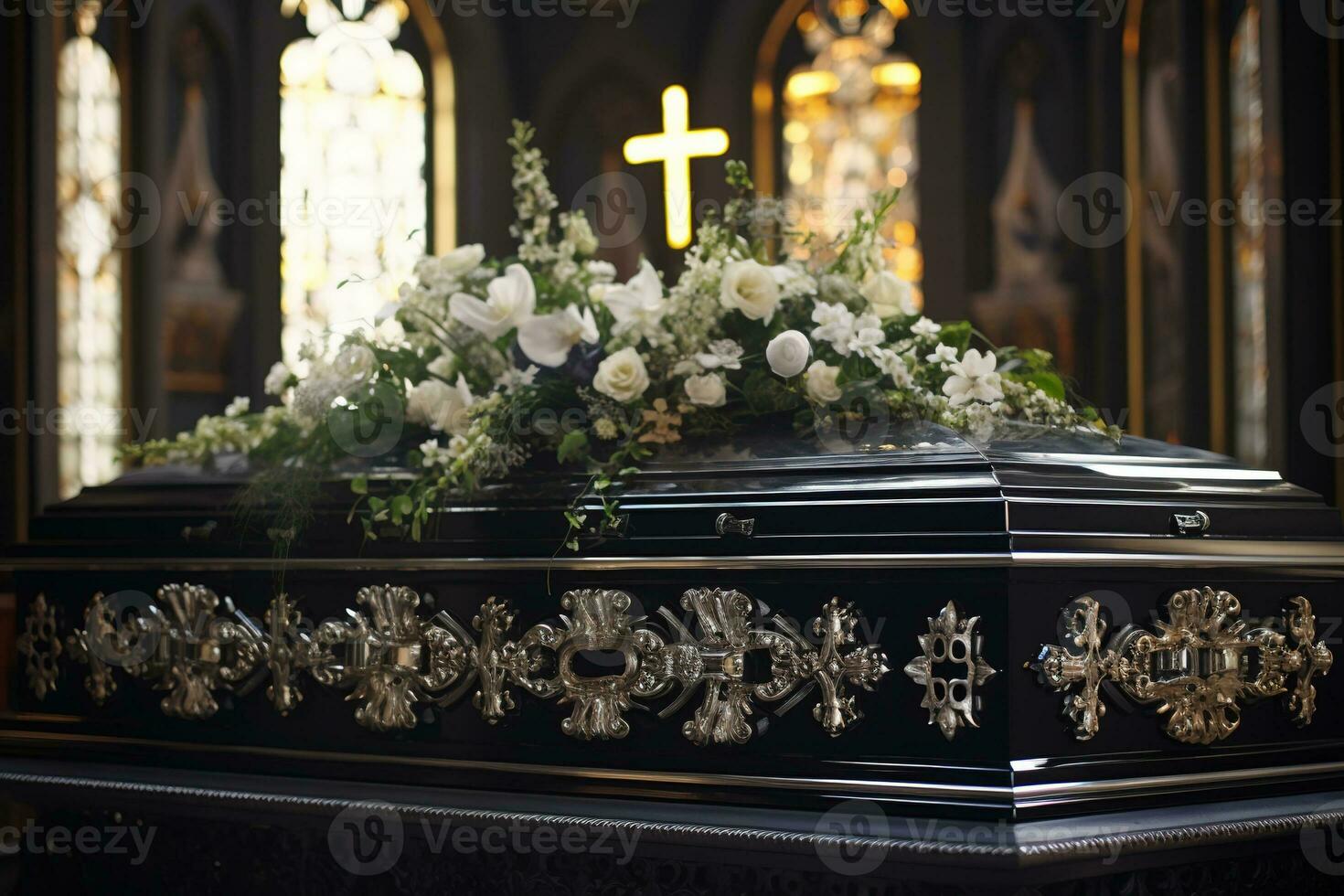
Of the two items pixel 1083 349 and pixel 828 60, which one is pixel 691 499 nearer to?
pixel 1083 349

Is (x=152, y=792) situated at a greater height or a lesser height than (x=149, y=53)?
lesser

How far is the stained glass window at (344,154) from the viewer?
876 cm

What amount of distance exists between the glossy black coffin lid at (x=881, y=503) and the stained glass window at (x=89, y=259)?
4385mm

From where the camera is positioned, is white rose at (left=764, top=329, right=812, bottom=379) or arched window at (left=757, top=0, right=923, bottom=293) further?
arched window at (left=757, top=0, right=923, bottom=293)

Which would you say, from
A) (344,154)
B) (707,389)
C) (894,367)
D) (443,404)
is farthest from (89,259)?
(894,367)

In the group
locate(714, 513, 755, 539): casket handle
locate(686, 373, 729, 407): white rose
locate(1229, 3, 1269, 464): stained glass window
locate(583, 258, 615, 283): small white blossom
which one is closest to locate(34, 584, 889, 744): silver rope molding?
locate(714, 513, 755, 539): casket handle

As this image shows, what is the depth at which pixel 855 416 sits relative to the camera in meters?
2.89

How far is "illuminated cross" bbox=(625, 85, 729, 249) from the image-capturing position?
12.1 feet

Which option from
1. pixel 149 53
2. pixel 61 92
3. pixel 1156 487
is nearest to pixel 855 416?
pixel 1156 487

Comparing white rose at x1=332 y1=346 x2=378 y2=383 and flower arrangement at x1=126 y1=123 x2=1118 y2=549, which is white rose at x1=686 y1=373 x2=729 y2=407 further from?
white rose at x1=332 y1=346 x2=378 y2=383

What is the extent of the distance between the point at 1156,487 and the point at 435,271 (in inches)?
60.3

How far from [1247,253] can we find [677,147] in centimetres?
385

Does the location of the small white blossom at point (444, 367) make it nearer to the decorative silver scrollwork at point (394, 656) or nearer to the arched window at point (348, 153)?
the decorative silver scrollwork at point (394, 656)

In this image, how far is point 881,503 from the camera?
256cm
